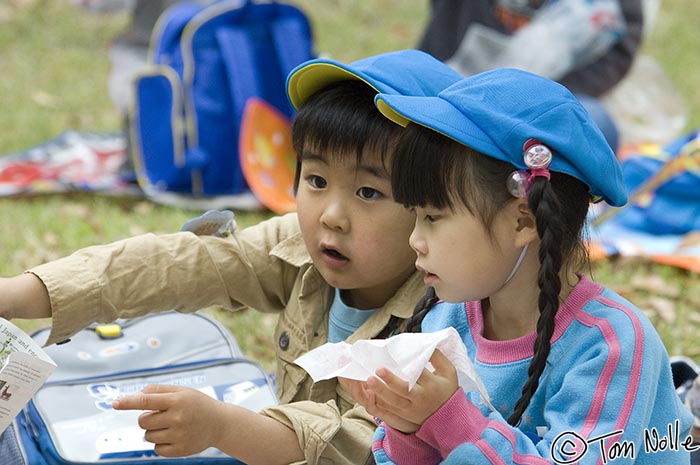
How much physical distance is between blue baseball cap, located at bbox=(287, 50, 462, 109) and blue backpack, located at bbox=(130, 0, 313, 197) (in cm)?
209

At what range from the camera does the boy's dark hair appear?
195cm

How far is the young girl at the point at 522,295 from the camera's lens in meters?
1.49

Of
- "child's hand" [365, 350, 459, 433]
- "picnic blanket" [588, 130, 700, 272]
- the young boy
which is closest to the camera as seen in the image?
"child's hand" [365, 350, 459, 433]

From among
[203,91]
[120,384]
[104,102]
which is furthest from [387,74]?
[104,102]

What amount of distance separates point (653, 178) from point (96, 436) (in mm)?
2473

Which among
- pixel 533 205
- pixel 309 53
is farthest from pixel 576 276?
pixel 309 53

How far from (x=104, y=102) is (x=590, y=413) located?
4.47 metres

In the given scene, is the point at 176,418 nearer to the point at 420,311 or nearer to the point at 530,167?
the point at 420,311

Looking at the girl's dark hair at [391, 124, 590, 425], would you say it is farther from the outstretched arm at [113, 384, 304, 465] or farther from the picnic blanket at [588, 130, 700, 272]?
A: the picnic blanket at [588, 130, 700, 272]

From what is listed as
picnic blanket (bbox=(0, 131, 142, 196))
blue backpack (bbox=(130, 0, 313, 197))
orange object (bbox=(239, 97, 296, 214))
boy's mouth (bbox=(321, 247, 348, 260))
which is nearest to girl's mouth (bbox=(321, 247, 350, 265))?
boy's mouth (bbox=(321, 247, 348, 260))

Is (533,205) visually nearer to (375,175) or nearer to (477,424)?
(477,424)

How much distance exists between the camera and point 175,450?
68.6 inches

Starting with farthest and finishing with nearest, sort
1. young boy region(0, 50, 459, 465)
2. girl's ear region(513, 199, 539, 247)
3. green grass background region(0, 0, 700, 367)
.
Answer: green grass background region(0, 0, 700, 367) < young boy region(0, 50, 459, 465) < girl's ear region(513, 199, 539, 247)

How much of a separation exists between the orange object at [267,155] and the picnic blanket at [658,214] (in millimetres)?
1210
